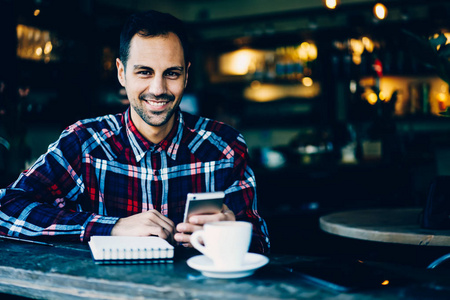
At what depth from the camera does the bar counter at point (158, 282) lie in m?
0.98

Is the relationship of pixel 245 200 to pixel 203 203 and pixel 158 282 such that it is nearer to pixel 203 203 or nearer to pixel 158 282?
pixel 203 203

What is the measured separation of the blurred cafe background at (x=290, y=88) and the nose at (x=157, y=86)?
1052mm

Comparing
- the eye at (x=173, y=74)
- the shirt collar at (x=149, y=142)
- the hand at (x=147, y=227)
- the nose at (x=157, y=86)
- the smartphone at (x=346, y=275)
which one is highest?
the eye at (x=173, y=74)

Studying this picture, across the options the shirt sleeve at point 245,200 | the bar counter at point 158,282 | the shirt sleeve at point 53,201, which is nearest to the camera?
the bar counter at point 158,282

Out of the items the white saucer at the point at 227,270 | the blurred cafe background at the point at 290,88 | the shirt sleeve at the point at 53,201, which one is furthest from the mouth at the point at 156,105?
the blurred cafe background at the point at 290,88

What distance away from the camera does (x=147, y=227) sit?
1415 millimetres

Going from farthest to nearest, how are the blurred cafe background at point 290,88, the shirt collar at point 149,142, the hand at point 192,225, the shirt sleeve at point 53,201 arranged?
1. the blurred cafe background at point 290,88
2. the shirt collar at point 149,142
3. the shirt sleeve at point 53,201
4. the hand at point 192,225

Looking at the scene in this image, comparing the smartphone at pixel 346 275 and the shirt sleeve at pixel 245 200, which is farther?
the shirt sleeve at pixel 245 200

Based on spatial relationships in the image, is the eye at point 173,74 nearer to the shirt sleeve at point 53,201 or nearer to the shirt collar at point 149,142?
the shirt collar at point 149,142

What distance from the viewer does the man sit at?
1754 millimetres

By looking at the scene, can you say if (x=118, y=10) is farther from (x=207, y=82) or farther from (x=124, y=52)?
(x=124, y=52)

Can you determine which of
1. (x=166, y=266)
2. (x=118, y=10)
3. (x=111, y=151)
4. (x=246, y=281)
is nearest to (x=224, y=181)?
(x=111, y=151)

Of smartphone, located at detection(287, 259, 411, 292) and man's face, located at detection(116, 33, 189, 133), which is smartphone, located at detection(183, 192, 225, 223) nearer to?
smartphone, located at detection(287, 259, 411, 292)

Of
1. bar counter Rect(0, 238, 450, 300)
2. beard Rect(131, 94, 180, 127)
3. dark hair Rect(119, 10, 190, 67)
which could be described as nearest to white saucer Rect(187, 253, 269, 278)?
bar counter Rect(0, 238, 450, 300)
